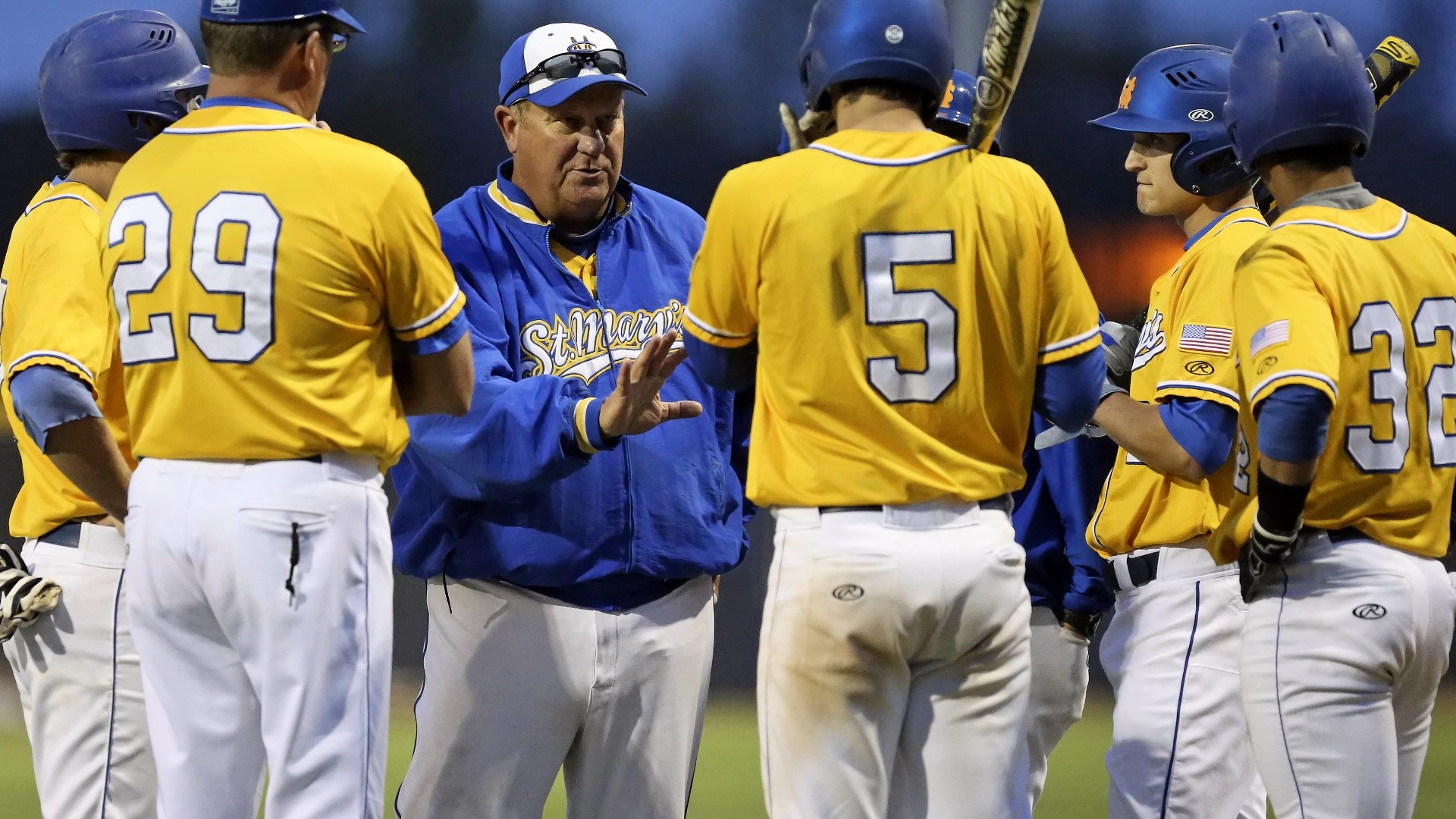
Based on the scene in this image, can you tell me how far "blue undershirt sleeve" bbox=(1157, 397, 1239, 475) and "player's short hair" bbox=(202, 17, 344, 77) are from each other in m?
1.82

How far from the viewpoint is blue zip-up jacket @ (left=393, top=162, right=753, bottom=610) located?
2.95m

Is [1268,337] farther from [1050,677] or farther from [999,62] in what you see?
[1050,677]

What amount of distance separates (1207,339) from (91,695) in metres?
2.31

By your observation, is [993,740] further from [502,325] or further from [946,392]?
[502,325]

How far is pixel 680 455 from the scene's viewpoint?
10.2 feet

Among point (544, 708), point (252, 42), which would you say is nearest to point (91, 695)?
point (544, 708)

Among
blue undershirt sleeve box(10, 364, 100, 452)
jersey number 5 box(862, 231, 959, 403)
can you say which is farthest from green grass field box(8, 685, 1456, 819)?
jersey number 5 box(862, 231, 959, 403)

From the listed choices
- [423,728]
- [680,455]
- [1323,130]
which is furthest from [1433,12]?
[423,728]

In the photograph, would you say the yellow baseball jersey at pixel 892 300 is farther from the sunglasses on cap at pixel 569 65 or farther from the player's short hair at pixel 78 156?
the player's short hair at pixel 78 156

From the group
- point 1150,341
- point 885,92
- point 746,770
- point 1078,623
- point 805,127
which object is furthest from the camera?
point 746,770

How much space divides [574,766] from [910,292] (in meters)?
1.31

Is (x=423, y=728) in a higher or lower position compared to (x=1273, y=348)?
lower

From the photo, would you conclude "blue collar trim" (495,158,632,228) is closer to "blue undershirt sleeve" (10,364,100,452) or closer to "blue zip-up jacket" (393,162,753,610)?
"blue zip-up jacket" (393,162,753,610)

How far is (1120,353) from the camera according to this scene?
364 cm
